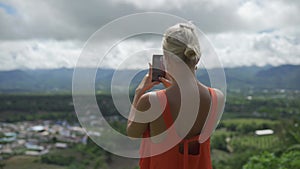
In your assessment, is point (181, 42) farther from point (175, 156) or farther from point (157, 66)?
point (175, 156)

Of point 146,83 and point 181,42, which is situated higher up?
point 181,42

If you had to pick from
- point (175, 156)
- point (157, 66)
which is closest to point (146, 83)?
point (157, 66)

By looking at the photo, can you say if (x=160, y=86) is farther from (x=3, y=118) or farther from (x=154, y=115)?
(x=3, y=118)

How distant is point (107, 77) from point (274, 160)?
2.64 metres

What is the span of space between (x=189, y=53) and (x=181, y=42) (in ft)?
0.16

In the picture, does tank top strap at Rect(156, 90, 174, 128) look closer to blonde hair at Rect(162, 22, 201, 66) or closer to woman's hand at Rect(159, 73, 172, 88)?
woman's hand at Rect(159, 73, 172, 88)

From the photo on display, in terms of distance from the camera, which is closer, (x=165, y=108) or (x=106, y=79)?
(x=165, y=108)

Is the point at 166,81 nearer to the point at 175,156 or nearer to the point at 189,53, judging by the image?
the point at 189,53

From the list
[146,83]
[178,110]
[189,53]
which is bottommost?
[178,110]

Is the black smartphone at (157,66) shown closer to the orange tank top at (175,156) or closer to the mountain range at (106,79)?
the mountain range at (106,79)

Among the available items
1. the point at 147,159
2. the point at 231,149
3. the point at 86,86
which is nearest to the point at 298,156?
the point at 147,159

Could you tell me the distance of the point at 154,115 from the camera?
1074mm

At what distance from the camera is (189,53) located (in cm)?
107

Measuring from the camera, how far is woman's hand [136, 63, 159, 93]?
112cm
